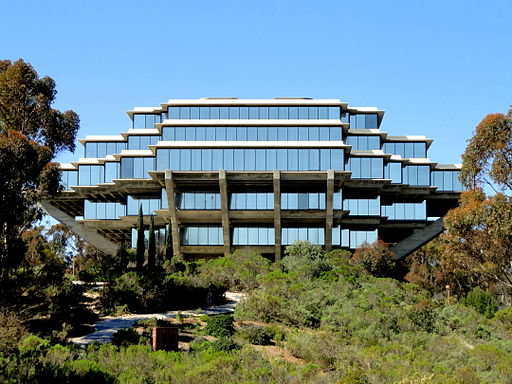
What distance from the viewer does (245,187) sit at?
218ft

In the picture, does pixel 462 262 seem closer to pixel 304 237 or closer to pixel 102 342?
pixel 102 342

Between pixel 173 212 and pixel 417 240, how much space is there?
76.6 feet

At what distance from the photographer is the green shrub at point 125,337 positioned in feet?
88.1

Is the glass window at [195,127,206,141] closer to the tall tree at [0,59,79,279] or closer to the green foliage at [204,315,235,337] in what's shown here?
the tall tree at [0,59,79,279]

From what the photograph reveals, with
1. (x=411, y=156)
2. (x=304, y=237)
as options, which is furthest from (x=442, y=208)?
(x=304, y=237)

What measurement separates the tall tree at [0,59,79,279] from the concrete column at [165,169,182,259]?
14.3 meters

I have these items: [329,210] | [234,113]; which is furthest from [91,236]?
[329,210]

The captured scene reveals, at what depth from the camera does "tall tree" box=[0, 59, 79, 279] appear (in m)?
32.9

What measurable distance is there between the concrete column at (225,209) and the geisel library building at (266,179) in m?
0.09

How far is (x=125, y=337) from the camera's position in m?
27.6

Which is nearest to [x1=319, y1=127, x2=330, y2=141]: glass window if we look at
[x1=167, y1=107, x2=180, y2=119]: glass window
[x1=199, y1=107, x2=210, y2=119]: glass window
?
[x1=199, y1=107, x2=210, y2=119]: glass window

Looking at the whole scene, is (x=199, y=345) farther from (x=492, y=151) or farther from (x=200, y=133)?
(x=200, y=133)

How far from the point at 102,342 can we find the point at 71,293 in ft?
21.9

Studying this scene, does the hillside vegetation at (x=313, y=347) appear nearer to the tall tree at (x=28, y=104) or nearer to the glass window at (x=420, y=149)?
the tall tree at (x=28, y=104)
